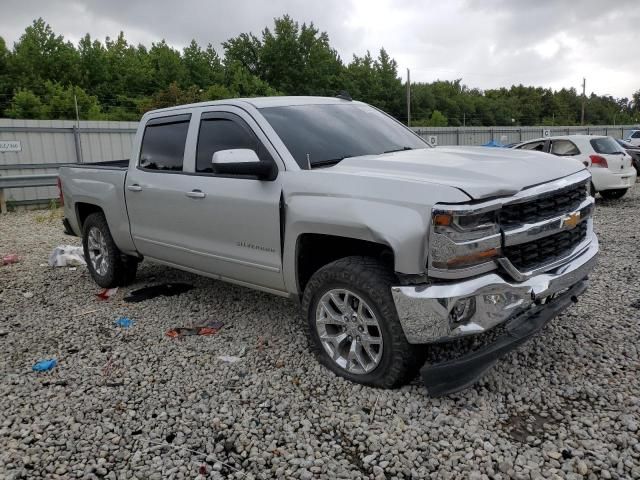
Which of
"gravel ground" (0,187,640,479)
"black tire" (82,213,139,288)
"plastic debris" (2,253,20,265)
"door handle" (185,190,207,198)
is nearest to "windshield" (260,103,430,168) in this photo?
"door handle" (185,190,207,198)

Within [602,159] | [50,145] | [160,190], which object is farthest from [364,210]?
[50,145]

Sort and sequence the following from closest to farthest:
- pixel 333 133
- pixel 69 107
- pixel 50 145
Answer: pixel 333 133 < pixel 50 145 < pixel 69 107

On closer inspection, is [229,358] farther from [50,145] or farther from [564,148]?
[50,145]

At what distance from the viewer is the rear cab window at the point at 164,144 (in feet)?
15.5

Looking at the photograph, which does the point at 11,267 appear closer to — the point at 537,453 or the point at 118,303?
the point at 118,303

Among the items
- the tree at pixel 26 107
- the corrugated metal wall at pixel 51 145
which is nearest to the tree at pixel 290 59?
the tree at pixel 26 107

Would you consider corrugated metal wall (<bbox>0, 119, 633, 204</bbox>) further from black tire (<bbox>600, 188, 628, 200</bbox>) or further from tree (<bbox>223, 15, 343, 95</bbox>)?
tree (<bbox>223, 15, 343, 95</bbox>)

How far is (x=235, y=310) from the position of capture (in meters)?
5.11

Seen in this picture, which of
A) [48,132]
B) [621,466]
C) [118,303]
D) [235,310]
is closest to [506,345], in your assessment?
[621,466]

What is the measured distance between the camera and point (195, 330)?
4656 millimetres

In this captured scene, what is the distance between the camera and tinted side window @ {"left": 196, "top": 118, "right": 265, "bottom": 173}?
13.4ft

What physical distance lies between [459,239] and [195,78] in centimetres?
4914

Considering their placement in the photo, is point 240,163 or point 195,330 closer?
point 240,163

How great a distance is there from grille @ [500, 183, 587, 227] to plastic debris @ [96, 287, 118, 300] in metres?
4.32
